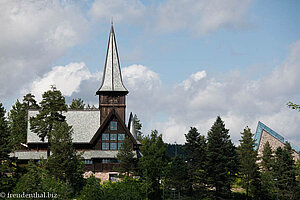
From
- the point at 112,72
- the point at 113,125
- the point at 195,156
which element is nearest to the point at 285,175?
the point at 195,156

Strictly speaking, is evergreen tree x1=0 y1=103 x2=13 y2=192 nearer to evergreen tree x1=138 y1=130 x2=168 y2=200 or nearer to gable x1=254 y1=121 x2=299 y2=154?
evergreen tree x1=138 y1=130 x2=168 y2=200

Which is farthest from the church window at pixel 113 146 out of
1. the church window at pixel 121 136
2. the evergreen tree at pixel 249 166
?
the evergreen tree at pixel 249 166

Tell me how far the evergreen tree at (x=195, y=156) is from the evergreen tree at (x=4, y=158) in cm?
2275

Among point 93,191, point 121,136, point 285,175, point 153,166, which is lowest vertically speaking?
point 93,191

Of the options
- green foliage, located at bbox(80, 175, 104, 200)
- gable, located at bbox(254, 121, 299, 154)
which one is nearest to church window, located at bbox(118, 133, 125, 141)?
green foliage, located at bbox(80, 175, 104, 200)

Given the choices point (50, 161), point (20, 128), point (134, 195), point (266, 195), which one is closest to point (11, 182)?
point (50, 161)

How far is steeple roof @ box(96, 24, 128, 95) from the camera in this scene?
59259 mm

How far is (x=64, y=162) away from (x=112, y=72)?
22.0 meters

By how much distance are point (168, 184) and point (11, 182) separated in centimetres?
1926

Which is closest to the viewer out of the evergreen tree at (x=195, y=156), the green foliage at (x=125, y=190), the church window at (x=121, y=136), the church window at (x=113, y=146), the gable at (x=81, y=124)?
the green foliage at (x=125, y=190)

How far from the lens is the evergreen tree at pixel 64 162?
4209 cm

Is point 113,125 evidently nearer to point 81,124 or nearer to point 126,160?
point 81,124

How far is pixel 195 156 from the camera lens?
54.2 metres

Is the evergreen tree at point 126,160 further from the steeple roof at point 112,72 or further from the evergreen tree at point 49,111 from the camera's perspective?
the steeple roof at point 112,72
